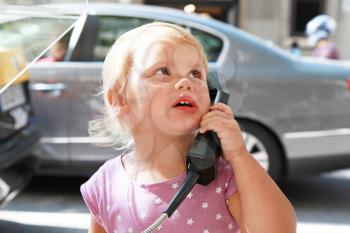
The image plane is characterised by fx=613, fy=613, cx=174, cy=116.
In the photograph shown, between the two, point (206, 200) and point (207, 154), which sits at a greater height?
point (207, 154)

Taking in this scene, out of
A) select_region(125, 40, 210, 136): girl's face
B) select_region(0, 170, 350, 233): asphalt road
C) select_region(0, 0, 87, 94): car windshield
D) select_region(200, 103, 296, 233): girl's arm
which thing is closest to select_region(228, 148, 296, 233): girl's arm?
select_region(200, 103, 296, 233): girl's arm

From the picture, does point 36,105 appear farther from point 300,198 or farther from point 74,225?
point 300,198

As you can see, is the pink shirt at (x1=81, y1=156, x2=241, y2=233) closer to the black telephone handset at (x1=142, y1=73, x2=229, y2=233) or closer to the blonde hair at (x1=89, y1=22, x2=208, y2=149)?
the black telephone handset at (x1=142, y1=73, x2=229, y2=233)

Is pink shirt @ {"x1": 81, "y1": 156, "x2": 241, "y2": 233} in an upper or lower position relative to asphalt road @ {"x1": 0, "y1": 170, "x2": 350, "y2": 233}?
upper

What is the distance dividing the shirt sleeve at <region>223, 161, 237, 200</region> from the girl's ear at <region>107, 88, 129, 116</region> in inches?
9.7

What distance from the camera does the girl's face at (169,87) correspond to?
3.97 feet

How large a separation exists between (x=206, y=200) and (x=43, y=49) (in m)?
0.52

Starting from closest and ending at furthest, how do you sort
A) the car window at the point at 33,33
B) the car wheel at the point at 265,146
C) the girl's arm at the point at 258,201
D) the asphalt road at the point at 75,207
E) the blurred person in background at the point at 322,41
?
the girl's arm at the point at 258,201
the car window at the point at 33,33
the asphalt road at the point at 75,207
the car wheel at the point at 265,146
the blurred person in background at the point at 322,41

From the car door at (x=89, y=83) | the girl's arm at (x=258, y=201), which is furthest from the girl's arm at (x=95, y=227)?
the car door at (x=89, y=83)

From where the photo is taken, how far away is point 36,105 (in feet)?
13.8

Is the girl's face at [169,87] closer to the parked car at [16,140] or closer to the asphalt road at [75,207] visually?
the parked car at [16,140]

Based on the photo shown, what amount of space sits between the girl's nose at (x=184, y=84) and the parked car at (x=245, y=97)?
2.97 m

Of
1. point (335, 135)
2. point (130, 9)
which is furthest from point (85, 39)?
point (335, 135)

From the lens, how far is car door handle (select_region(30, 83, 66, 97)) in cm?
421
